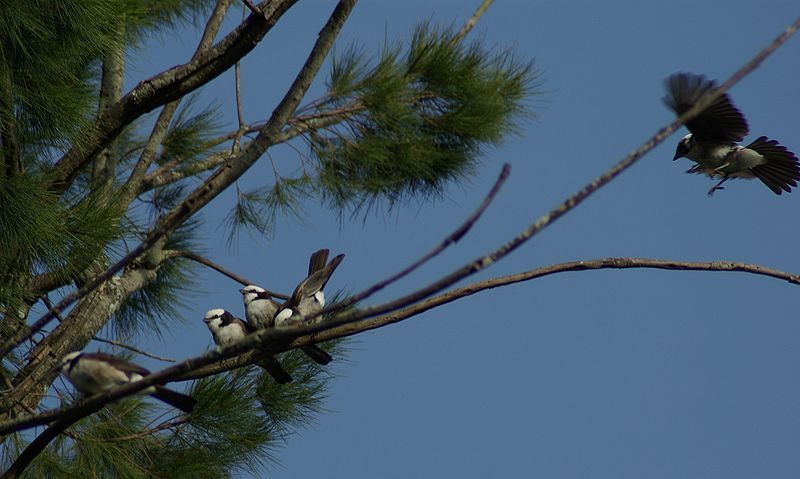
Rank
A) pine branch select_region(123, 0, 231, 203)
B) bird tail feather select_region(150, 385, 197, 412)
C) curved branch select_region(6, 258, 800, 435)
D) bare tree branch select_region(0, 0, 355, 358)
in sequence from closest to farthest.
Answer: curved branch select_region(6, 258, 800, 435) < bare tree branch select_region(0, 0, 355, 358) < bird tail feather select_region(150, 385, 197, 412) < pine branch select_region(123, 0, 231, 203)

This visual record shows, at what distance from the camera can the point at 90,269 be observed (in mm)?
3012

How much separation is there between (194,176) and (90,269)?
1.06 metres

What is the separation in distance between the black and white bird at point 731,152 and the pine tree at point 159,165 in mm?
881

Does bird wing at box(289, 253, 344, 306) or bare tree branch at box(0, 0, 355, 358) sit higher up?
bird wing at box(289, 253, 344, 306)

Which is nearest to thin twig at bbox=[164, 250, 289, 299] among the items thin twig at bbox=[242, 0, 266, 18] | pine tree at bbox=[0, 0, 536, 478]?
pine tree at bbox=[0, 0, 536, 478]

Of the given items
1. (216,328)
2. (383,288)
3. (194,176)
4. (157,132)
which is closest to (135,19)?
(157,132)

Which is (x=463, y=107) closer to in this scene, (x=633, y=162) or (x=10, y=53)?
(x=10, y=53)

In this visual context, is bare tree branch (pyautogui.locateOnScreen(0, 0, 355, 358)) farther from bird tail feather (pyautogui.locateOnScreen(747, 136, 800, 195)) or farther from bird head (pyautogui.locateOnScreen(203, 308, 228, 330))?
bird tail feather (pyautogui.locateOnScreen(747, 136, 800, 195))

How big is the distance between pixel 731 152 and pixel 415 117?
120 cm

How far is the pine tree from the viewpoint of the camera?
8.45ft

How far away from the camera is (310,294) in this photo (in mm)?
3207

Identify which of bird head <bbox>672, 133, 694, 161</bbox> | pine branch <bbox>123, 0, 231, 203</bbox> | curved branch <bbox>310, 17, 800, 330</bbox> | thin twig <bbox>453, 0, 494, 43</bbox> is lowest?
curved branch <bbox>310, 17, 800, 330</bbox>

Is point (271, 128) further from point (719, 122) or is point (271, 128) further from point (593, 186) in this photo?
point (719, 122)

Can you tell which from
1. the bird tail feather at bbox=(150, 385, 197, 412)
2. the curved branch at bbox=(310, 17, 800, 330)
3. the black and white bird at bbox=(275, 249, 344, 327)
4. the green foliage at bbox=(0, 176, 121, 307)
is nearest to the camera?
the curved branch at bbox=(310, 17, 800, 330)
